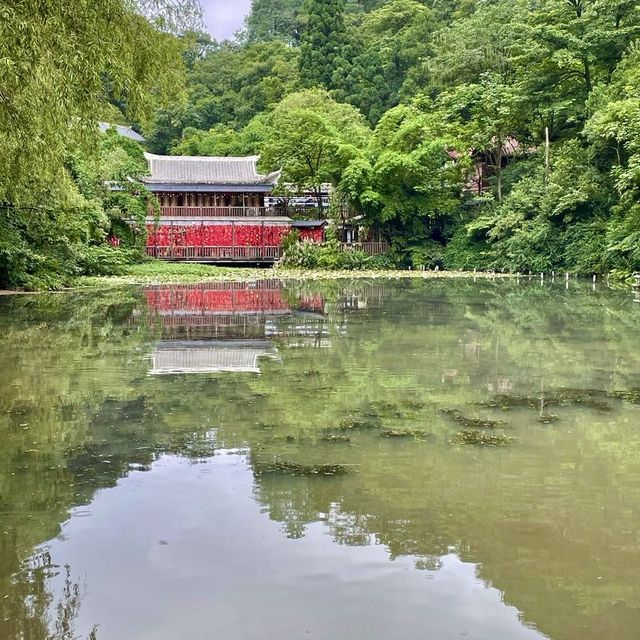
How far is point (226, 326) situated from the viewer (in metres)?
13.7

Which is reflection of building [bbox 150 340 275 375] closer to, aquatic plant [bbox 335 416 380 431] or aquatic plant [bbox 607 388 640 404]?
aquatic plant [bbox 335 416 380 431]

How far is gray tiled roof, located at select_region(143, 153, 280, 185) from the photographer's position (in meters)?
37.3

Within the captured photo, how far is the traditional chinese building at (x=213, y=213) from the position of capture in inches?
1416

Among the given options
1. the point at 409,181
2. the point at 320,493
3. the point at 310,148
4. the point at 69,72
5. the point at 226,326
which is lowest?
the point at 320,493

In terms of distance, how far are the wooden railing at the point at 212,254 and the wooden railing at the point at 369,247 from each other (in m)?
3.21

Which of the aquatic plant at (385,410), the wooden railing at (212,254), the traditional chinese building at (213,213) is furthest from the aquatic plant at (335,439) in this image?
the wooden railing at (212,254)

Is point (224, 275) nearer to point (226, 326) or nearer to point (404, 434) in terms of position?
point (226, 326)

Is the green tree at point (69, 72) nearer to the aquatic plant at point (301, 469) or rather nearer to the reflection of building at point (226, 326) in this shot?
the reflection of building at point (226, 326)

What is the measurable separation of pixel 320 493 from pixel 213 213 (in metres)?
33.3

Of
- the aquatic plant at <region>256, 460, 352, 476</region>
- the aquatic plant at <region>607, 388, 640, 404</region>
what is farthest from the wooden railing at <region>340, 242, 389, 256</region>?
the aquatic plant at <region>256, 460, 352, 476</region>

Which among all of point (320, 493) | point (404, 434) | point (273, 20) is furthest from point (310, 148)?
point (273, 20)

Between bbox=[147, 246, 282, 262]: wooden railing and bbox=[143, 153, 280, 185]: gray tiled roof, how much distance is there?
3399 millimetres

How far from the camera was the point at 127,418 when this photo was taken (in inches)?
268

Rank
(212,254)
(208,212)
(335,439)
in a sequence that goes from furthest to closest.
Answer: (208,212) < (212,254) < (335,439)
